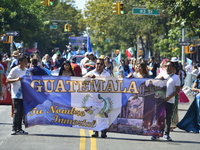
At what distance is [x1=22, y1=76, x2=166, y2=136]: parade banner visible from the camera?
31.6 ft

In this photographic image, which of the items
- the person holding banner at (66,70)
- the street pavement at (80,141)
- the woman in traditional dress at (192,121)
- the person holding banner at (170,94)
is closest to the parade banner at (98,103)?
the person holding banner at (170,94)

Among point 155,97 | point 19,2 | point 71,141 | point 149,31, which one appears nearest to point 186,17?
point 155,97

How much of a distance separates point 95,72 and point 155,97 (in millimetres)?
1313

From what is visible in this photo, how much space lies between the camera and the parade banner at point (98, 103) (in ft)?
31.6

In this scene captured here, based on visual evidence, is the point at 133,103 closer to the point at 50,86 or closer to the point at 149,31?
the point at 50,86

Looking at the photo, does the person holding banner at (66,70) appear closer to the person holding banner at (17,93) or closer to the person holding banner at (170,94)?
the person holding banner at (17,93)

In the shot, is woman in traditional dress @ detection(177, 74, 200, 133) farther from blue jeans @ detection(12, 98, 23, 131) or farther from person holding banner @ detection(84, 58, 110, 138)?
blue jeans @ detection(12, 98, 23, 131)

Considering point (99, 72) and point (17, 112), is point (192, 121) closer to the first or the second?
point (99, 72)

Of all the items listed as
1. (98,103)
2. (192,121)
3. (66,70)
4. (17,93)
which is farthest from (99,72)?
(192,121)

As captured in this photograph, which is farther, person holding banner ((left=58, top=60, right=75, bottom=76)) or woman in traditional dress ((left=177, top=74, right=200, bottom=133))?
person holding banner ((left=58, top=60, right=75, bottom=76))

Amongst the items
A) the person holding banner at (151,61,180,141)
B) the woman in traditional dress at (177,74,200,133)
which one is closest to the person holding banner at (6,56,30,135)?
the person holding banner at (151,61,180,141)

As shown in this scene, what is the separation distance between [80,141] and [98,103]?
94 centimetres

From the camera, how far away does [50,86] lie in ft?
32.2

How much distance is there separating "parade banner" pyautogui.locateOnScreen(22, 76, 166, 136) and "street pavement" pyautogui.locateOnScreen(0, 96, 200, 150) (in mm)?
283
